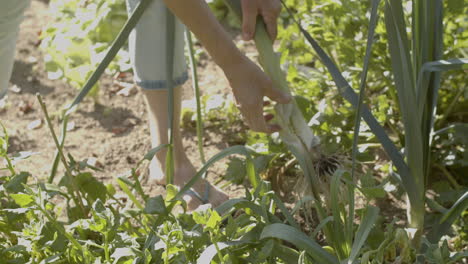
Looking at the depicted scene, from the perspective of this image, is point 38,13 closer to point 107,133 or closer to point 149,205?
point 107,133

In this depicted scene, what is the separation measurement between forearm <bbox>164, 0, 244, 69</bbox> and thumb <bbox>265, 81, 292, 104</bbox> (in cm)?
9

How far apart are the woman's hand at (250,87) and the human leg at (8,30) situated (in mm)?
566

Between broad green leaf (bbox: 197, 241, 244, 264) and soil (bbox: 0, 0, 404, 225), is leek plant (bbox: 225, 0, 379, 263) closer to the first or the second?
broad green leaf (bbox: 197, 241, 244, 264)

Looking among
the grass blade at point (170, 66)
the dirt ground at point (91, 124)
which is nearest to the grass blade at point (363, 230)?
the grass blade at point (170, 66)

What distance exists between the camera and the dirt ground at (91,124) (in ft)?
8.05

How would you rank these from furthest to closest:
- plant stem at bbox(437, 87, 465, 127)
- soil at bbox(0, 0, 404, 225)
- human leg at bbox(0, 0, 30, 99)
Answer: soil at bbox(0, 0, 404, 225), plant stem at bbox(437, 87, 465, 127), human leg at bbox(0, 0, 30, 99)

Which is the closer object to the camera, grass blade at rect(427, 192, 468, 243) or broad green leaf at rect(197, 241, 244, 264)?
broad green leaf at rect(197, 241, 244, 264)

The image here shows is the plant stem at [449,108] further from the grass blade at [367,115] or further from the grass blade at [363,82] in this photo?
the grass blade at [363,82]

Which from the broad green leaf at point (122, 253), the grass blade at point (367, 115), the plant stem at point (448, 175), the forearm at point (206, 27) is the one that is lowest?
the plant stem at point (448, 175)

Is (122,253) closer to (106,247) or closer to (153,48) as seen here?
(106,247)

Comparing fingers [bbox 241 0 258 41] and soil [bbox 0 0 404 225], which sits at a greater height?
fingers [bbox 241 0 258 41]

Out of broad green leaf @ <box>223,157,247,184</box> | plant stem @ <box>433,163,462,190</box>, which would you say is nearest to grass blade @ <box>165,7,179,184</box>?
broad green leaf @ <box>223,157,247,184</box>

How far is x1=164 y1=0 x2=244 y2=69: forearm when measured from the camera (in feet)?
4.87

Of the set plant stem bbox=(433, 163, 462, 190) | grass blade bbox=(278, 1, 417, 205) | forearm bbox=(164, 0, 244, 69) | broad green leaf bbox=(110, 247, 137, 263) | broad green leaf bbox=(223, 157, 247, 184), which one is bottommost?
plant stem bbox=(433, 163, 462, 190)
